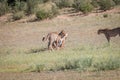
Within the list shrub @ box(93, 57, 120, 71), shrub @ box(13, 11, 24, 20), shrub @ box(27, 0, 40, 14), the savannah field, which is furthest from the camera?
shrub @ box(27, 0, 40, 14)

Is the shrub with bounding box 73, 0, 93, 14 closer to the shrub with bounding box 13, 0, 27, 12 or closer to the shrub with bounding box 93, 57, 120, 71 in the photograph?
the shrub with bounding box 13, 0, 27, 12

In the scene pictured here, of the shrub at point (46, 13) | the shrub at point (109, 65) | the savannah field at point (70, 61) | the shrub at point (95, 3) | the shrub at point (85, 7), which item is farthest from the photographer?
the shrub at point (95, 3)

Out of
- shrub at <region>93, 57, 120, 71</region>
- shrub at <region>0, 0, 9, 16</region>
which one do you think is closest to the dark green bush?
shrub at <region>0, 0, 9, 16</region>

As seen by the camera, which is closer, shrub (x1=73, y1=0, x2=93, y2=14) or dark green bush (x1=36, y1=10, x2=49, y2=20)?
shrub (x1=73, y1=0, x2=93, y2=14)

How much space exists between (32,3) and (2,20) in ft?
17.4

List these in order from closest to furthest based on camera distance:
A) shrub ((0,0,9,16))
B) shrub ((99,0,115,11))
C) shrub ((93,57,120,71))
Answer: shrub ((93,57,120,71)), shrub ((99,0,115,11)), shrub ((0,0,9,16))

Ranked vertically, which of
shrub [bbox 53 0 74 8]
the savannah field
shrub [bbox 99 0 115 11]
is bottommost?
shrub [bbox 53 0 74 8]

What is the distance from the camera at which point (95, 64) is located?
14.7 meters

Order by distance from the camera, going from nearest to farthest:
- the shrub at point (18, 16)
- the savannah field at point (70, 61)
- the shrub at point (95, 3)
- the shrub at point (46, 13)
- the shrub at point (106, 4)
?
the savannah field at point (70, 61), the shrub at point (106, 4), the shrub at point (46, 13), the shrub at point (95, 3), the shrub at point (18, 16)

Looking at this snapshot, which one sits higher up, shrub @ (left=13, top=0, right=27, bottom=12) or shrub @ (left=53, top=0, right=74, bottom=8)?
shrub @ (left=53, top=0, right=74, bottom=8)

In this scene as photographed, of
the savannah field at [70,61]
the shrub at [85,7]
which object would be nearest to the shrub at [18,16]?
the shrub at [85,7]

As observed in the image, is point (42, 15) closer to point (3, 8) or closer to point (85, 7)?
point (85, 7)

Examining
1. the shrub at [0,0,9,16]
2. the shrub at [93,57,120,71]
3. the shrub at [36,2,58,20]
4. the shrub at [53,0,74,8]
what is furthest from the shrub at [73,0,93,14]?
the shrub at [93,57,120,71]

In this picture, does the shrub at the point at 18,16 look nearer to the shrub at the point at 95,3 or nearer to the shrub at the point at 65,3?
the shrub at the point at 65,3
